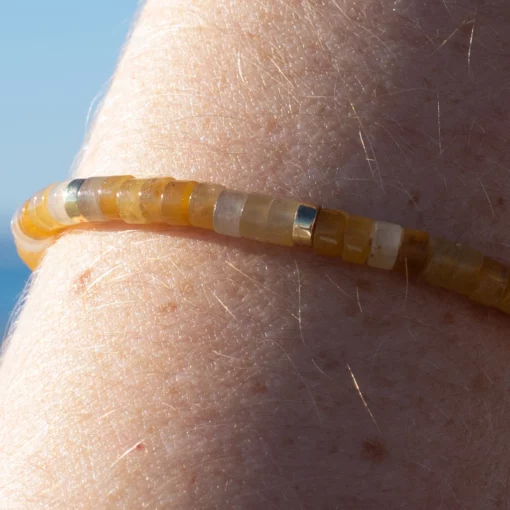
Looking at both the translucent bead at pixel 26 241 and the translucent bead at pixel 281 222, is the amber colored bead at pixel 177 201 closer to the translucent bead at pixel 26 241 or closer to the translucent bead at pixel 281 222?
the translucent bead at pixel 281 222

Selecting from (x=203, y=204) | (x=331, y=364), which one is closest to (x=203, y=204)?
(x=203, y=204)

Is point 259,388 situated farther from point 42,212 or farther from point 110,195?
point 42,212

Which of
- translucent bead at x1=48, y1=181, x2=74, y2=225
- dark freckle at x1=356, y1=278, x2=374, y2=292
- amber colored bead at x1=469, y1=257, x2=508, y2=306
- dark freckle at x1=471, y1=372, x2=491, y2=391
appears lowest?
dark freckle at x1=471, y1=372, x2=491, y2=391

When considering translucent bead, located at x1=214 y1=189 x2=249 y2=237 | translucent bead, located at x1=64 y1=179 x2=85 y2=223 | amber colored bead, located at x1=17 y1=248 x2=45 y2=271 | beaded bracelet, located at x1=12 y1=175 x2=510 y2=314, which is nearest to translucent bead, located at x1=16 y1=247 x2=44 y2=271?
amber colored bead, located at x1=17 y1=248 x2=45 y2=271

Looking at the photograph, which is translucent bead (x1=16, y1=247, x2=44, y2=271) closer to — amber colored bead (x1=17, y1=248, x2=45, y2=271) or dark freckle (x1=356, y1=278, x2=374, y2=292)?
amber colored bead (x1=17, y1=248, x2=45, y2=271)

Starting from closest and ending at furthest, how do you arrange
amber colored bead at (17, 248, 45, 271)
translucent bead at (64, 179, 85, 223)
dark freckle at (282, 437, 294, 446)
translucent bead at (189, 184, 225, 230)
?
dark freckle at (282, 437, 294, 446) → translucent bead at (189, 184, 225, 230) → translucent bead at (64, 179, 85, 223) → amber colored bead at (17, 248, 45, 271)

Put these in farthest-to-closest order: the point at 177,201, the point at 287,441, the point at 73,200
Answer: the point at 73,200 < the point at 177,201 < the point at 287,441

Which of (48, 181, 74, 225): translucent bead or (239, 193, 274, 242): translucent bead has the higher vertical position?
(48, 181, 74, 225): translucent bead
